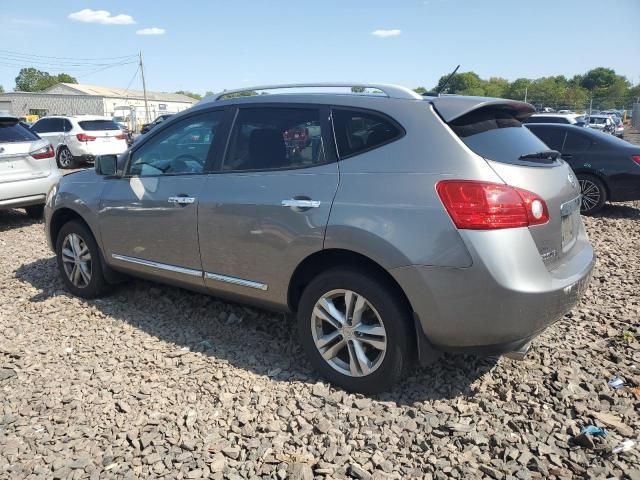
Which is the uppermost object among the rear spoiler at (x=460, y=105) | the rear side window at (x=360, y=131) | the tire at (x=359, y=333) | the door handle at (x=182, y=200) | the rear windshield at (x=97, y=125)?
the rear windshield at (x=97, y=125)

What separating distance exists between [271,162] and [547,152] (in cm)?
173

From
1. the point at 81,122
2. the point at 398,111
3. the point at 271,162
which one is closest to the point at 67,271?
the point at 271,162

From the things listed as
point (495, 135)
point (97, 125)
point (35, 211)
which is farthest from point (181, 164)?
point (97, 125)

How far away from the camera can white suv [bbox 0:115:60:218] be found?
24.1 feet

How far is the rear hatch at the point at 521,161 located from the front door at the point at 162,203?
1774 mm

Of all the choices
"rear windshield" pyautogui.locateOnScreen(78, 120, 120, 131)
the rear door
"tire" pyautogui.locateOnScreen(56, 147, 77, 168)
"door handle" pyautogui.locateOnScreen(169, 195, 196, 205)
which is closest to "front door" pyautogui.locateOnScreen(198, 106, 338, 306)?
"door handle" pyautogui.locateOnScreen(169, 195, 196, 205)

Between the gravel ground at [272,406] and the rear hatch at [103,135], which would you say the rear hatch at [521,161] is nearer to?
the gravel ground at [272,406]

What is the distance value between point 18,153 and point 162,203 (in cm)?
487

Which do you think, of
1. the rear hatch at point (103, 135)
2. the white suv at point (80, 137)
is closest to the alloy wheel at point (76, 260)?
the white suv at point (80, 137)

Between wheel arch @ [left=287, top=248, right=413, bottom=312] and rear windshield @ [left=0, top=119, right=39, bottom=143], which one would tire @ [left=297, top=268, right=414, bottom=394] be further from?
rear windshield @ [left=0, top=119, right=39, bottom=143]

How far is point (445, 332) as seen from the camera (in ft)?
8.94

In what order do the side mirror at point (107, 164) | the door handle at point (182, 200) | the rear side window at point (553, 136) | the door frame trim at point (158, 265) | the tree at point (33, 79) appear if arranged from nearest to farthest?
1. the door handle at point (182, 200)
2. the door frame trim at point (158, 265)
3. the side mirror at point (107, 164)
4. the rear side window at point (553, 136)
5. the tree at point (33, 79)

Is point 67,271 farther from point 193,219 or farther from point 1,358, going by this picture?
point 193,219

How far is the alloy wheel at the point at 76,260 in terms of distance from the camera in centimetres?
472
